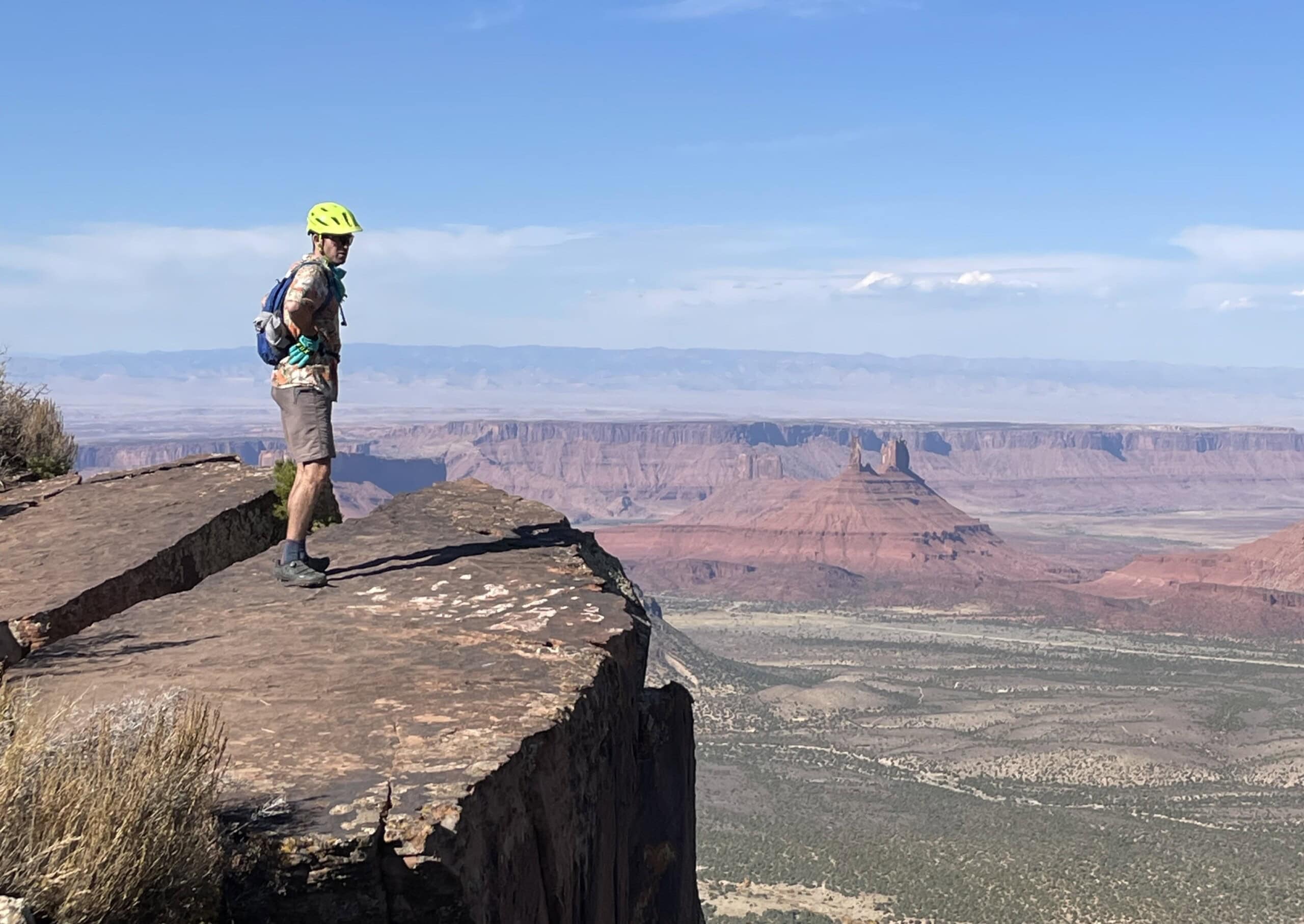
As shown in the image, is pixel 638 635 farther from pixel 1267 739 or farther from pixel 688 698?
pixel 1267 739

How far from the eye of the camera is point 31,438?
556 inches

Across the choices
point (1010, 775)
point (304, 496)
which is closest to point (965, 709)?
point (1010, 775)

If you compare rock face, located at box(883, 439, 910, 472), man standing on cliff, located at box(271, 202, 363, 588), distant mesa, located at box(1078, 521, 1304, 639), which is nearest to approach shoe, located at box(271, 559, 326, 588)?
man standing on cliff, located at box(271, 202, 363, 588)

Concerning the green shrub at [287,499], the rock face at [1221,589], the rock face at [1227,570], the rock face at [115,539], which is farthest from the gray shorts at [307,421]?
the rock face at [1227,570]

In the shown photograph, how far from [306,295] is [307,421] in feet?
2.38

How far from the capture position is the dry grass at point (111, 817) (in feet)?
11.4

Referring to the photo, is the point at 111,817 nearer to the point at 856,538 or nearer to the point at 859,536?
the point at 859,536

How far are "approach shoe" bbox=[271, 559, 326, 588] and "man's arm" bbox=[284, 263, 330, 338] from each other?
4.35ft

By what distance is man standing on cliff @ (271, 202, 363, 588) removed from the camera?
7.73 metres

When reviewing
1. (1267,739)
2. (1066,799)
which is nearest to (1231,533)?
(1267,739)

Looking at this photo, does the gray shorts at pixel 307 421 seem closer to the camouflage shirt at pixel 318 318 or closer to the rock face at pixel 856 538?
the camouflage shirt at pixel 318 318

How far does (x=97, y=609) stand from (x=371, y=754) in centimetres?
355

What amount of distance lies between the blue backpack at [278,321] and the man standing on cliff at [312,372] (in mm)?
16

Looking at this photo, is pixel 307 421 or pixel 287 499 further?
pixel 287 499
